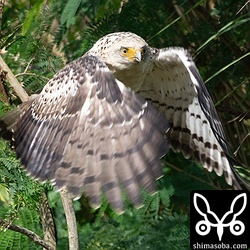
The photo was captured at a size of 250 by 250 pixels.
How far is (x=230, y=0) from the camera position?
6.87 metres

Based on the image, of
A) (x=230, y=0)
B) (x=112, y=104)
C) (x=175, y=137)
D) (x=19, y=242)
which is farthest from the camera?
(x=230, y=0)

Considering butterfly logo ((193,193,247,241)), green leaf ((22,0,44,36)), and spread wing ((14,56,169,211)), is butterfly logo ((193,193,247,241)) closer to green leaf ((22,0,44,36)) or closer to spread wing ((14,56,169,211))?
spread wing ((14,56,169,211))

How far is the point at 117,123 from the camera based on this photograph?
481 cm

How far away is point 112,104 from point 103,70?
27cm

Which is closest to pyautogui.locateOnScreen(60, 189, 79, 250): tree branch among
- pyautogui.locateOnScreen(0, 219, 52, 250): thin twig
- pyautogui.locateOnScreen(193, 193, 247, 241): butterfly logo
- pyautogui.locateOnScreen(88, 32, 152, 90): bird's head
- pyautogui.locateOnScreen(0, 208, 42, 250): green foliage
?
pyautogui.locateOnScreen(0, 219, 52, 250): thin twig

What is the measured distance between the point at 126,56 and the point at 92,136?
3.44ft

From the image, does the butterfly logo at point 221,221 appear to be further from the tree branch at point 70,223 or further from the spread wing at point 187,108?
the tree branch at point 70,223

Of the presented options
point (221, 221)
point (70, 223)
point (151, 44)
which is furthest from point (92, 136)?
point (151, 44)

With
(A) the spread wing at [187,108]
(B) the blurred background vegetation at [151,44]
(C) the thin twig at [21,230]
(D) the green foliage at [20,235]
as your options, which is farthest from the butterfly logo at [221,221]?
(C) the thin twig at [21,230]

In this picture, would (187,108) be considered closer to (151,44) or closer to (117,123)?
(151,44)

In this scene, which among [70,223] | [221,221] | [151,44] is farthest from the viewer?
[151,44]

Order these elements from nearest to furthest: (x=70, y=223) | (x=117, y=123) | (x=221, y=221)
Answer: (x=117, y=123)
(x=70, y=223)
(x=221, y=221)

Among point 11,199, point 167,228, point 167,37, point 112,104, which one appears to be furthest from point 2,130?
point 167,37

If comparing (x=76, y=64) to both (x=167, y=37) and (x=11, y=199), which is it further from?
(x=167, y=37)
